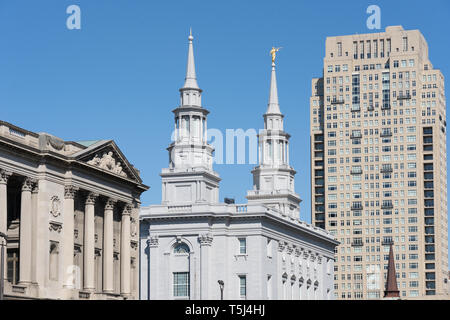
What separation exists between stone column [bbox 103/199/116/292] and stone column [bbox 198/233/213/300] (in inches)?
1862

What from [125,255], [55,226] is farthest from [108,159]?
[55,226]

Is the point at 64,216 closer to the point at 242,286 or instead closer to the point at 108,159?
the point at 108,159

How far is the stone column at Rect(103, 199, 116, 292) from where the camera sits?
367ft

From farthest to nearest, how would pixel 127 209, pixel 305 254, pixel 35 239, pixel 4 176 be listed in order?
pixel 305 254 < pixel 127 209 < pixel 35 239 < pixel 4 176

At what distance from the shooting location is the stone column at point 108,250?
11188 cm

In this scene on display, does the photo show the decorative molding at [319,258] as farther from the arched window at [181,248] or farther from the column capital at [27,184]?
the column capital at [27,184]

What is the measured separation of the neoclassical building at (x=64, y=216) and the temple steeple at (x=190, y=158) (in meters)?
50.0

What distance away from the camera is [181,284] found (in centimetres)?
16238

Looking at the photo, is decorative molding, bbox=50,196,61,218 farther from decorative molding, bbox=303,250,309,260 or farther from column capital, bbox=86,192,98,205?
decorative molding, bbox=303,250,309,260

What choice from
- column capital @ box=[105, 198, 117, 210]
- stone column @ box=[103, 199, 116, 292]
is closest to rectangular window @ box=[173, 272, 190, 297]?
stone column @ box=[103, 199, 116, 292]

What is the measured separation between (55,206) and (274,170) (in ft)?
296

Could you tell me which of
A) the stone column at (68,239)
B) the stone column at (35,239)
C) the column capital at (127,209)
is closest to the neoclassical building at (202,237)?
the column capital at (127,209)
